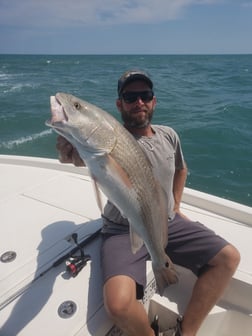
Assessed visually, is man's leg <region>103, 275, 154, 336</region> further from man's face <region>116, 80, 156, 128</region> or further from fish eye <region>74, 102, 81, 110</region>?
man's face <region>116, 80, 156, 128</region>

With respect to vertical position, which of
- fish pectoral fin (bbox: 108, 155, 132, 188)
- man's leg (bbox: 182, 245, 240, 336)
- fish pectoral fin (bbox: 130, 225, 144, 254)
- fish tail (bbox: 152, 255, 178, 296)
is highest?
fish pectoral fin (bbox: 108, 155, 132, 188)

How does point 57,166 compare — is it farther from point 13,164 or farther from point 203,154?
point 203,154

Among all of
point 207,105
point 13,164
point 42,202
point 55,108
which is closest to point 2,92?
point 207,105

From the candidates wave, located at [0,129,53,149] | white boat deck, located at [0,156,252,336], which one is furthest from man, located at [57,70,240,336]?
wave, located at [0,129,53,149]

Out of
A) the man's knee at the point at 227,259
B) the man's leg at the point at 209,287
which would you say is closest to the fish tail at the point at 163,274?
the man's leg at the point at 209,287

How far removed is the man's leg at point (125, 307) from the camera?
233 centimetres

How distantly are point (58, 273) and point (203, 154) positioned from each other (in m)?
8.45

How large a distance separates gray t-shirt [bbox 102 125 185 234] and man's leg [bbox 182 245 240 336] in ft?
2.04

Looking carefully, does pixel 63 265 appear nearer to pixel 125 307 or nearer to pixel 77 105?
pixel 125 307

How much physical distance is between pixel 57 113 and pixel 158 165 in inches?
50.7

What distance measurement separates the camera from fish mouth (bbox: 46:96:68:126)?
6.90ft

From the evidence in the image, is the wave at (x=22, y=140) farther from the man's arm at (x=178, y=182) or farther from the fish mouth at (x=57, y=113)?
the fish mouth at (x=57, y=113)

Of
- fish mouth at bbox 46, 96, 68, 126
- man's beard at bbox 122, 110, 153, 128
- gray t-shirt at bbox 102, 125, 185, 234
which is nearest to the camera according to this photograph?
fish mouth at bbox 46, 96, 68, 126

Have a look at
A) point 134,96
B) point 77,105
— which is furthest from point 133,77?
point 77,105
